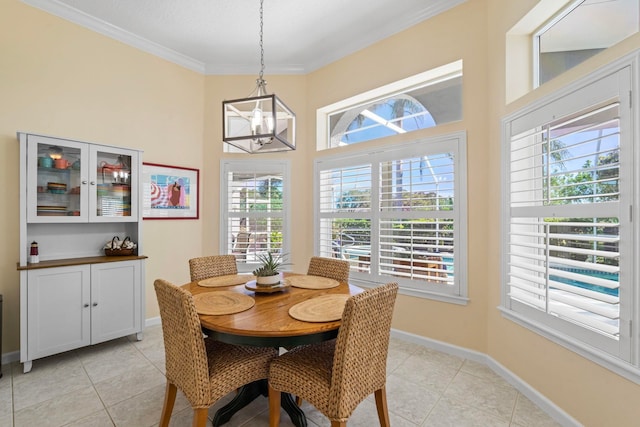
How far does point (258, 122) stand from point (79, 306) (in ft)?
7.75

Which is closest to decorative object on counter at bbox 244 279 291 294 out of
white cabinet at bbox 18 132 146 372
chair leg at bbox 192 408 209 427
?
chair leg at bbox 192 408 209 427

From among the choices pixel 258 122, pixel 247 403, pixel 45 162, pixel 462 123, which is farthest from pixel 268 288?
pixel 45 162

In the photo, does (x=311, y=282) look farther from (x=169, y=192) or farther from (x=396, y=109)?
(x=169, y=192)

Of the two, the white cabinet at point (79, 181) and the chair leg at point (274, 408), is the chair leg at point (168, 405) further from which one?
the white cabinet at point (79, 181)

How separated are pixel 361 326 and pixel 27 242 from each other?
3.04 metres

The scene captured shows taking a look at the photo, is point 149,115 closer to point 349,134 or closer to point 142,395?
point 349,134

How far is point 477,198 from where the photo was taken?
2561 millimetres

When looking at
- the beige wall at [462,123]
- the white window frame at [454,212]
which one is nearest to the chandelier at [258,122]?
the white window frame at [454,212]

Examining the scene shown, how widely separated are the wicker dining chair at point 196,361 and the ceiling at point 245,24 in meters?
2.66

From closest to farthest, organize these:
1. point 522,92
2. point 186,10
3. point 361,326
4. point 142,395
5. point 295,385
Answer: point 361,326 → point 295,385 → point 142,395 → point 522,92 → point 186,10

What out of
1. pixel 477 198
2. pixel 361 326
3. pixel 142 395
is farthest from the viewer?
pixel 477 198

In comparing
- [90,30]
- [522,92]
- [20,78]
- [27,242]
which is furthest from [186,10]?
[522,92]

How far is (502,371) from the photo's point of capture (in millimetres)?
2309

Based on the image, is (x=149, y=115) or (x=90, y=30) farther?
(x=149, y=115)
